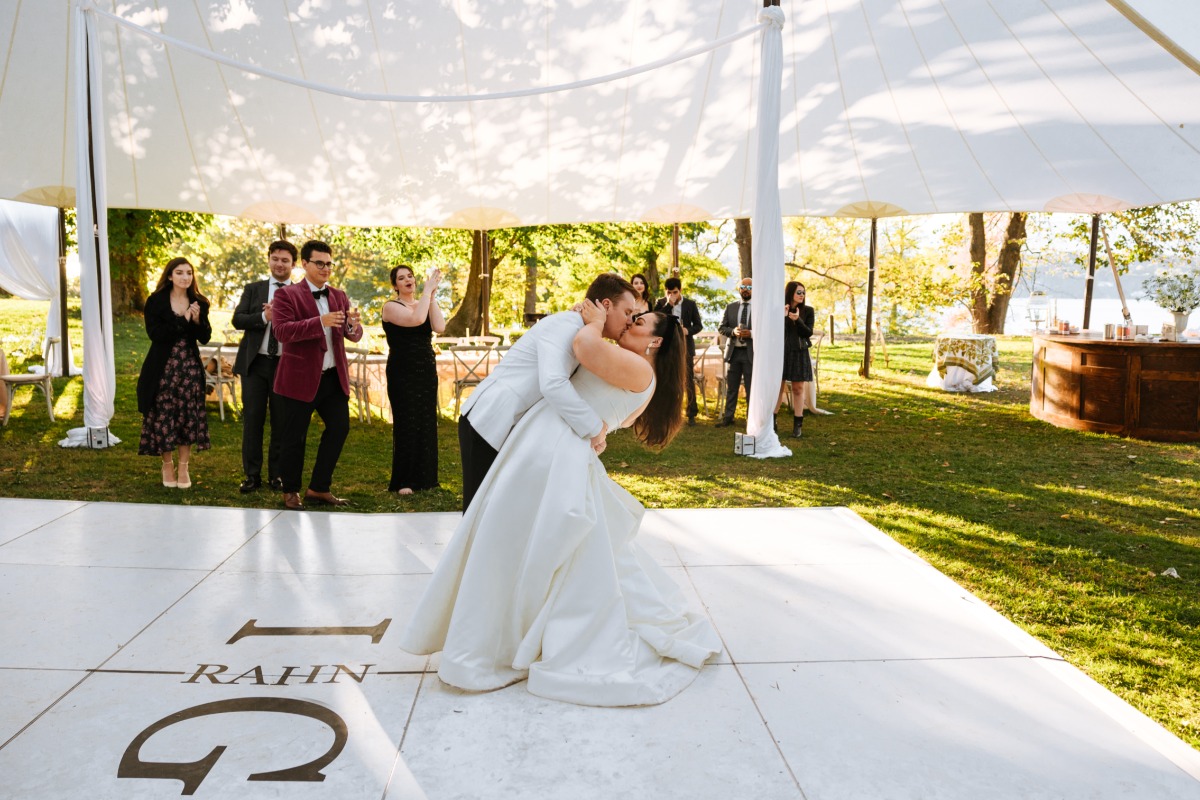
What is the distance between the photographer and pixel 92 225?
21.7 feet

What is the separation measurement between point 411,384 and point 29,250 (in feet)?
31.9

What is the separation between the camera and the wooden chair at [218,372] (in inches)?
344

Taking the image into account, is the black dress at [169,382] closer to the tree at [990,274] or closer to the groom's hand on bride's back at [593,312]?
the groom's hand on bride's back at [593,312]

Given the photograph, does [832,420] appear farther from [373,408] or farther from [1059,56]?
[373,408]

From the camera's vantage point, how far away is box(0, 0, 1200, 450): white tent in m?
7.90

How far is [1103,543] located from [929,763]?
3.03 metres

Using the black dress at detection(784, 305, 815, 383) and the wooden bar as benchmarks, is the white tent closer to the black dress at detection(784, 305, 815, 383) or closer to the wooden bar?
the black dress at detection(784, 305, 815, 383)

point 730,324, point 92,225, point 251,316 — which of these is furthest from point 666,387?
point 730,324

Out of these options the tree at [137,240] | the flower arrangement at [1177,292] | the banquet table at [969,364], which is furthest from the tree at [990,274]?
the tree at [137,240]

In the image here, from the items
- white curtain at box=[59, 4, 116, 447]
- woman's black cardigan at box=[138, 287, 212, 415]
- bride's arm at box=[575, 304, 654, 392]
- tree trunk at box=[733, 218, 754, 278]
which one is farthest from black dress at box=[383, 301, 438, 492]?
tree trunk at box=[733, 218, 754, 278]

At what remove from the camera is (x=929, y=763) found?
245 cm

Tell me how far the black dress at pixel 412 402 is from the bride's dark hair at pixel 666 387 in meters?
2.93

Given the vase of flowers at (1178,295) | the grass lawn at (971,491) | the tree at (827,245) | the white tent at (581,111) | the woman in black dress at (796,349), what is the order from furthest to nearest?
the tree at (827,245) → the vase of flowers at (1178,295) → the woman in black dress at (796,349) → the white tent at (581,111) → the grass lawn at (971,491)

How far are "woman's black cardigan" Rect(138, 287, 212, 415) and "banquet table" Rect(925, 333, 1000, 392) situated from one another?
987 centimetres
